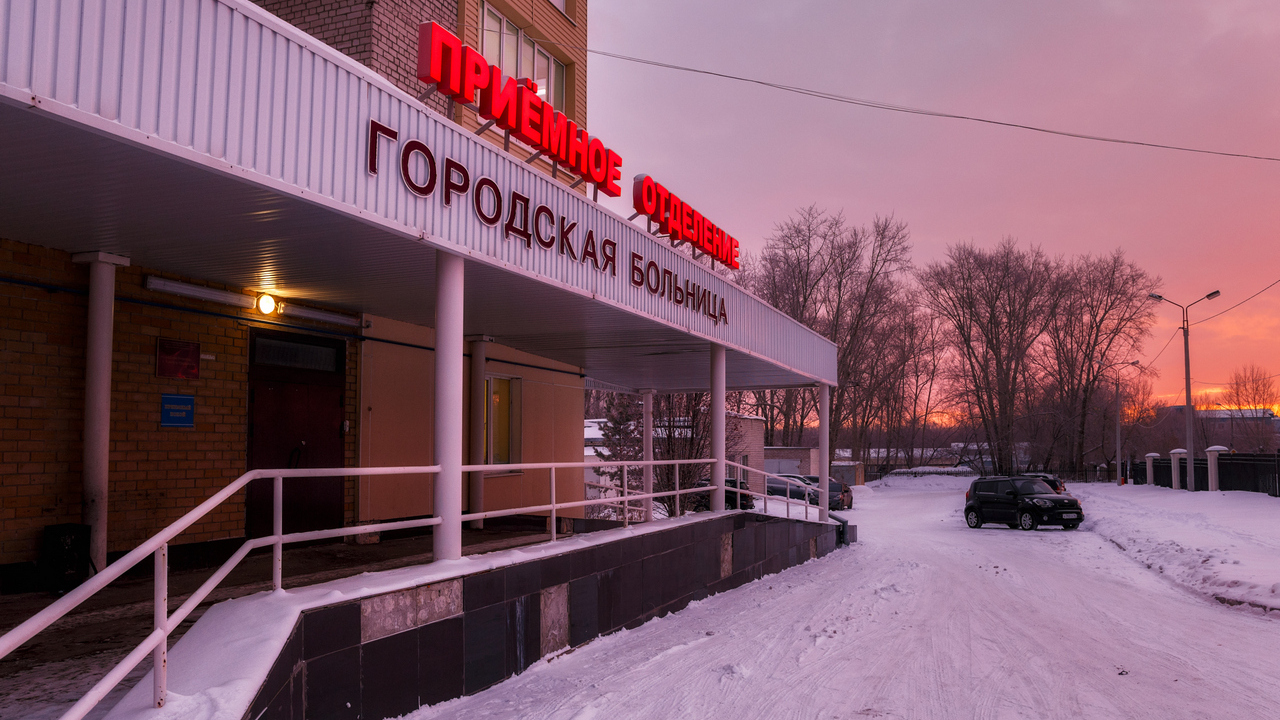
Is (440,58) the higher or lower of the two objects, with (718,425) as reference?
higher

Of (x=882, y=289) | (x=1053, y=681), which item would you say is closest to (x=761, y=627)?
(x=1053, y=681)

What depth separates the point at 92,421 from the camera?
7.27 metres

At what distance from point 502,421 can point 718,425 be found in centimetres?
387

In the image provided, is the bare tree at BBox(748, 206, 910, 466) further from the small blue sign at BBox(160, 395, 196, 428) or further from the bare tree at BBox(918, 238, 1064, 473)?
the small blue sign at BBox(160, 395, 196, 428)

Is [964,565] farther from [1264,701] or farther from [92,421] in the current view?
[92,421]

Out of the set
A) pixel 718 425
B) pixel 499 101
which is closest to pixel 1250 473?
pixel 718 425

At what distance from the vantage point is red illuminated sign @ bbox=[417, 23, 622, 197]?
310 inches

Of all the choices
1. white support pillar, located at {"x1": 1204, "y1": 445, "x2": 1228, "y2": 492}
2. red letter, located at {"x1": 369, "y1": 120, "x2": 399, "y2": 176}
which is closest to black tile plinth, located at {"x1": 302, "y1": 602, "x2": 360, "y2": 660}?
red letter, located at {"x1": 369, "y1": 120, "x2": 399, "y2": 176}

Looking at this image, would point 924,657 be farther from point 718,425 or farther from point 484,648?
point 718,425

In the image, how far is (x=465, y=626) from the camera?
6527 millimetres

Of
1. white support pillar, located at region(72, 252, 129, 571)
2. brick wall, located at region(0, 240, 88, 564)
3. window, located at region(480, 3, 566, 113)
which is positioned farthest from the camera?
window, located at region(480, 3, 566, 113)

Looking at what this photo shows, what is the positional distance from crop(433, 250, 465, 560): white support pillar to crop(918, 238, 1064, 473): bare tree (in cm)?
5146

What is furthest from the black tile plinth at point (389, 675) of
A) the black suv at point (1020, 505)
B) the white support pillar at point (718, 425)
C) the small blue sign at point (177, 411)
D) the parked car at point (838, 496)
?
the parked car at point (838, 496)

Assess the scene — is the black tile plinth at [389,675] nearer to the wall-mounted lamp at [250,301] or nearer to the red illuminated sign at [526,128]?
the red illuminated sign at [526,128]
